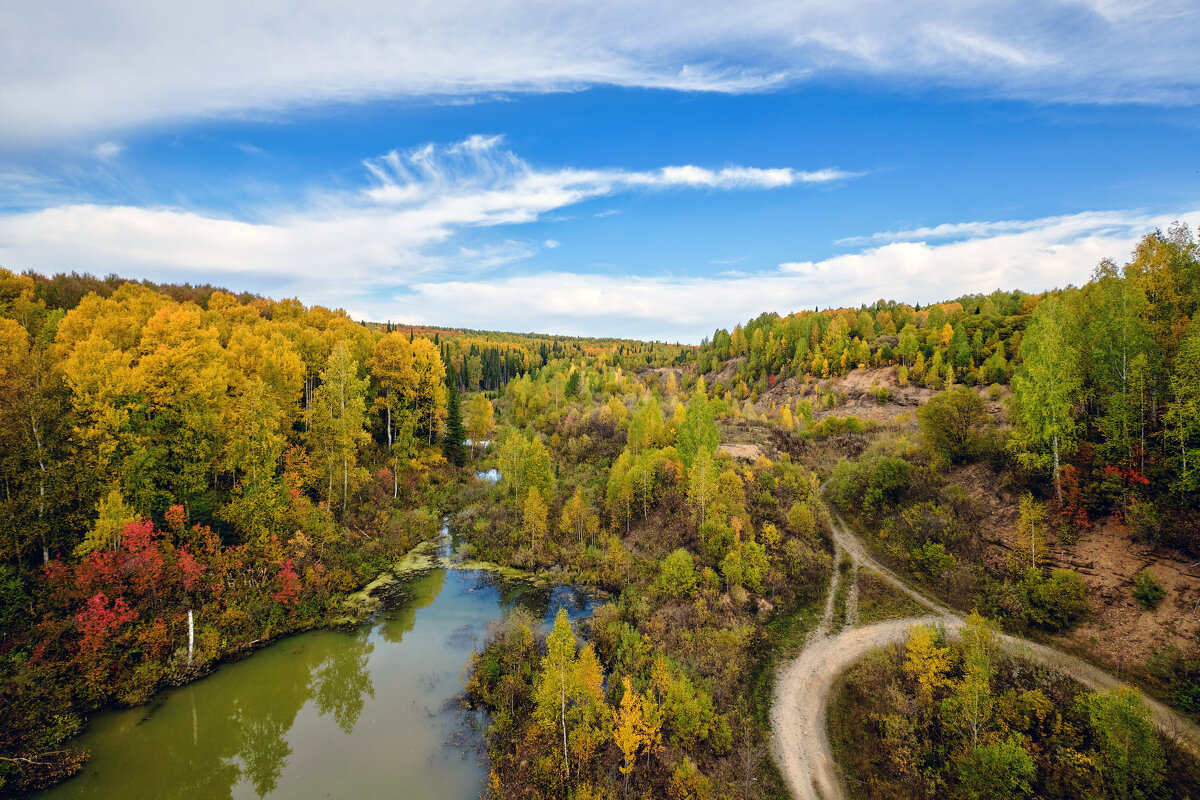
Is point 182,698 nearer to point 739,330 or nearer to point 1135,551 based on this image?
point 1135,551

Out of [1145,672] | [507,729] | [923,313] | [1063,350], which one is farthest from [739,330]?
[507,729]

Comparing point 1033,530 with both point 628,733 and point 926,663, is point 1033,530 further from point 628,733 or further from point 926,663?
point 628,733

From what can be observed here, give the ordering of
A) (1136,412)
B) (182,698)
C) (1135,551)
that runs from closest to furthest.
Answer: (182,698) → (1135,551) → (1136,412)

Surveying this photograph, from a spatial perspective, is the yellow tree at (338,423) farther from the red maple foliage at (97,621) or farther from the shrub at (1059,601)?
the shrub at (1059,601)

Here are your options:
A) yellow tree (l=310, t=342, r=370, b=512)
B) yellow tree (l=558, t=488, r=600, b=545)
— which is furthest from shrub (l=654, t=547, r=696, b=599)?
yellow tree (l=310, t=342, r=370, b=512)

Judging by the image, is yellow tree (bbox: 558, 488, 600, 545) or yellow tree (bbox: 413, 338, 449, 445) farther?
yellow tree (bbox: 413, 338, 449, 445)

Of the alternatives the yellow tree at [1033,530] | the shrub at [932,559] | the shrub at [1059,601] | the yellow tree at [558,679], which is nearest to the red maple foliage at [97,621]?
the yellow tree at [558,679]

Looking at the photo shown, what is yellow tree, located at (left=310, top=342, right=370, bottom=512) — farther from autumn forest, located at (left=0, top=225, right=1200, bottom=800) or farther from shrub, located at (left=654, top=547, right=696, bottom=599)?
shrub, located at (left=654, top=547, right=696, bottom=599)

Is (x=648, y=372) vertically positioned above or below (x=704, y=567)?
above
